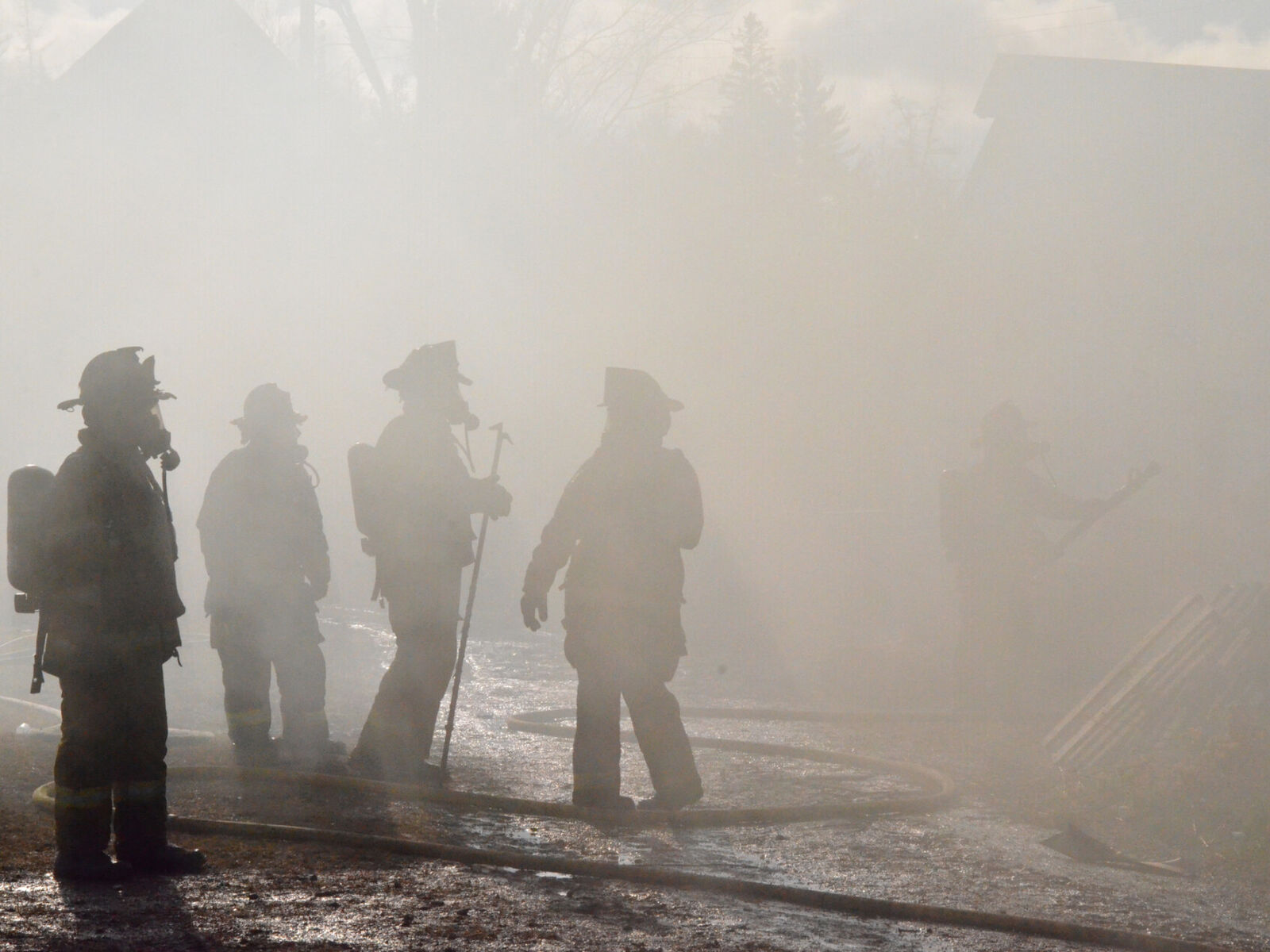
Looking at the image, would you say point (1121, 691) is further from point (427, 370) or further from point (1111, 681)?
point (427, 370)

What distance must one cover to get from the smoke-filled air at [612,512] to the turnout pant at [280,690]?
0.09ft

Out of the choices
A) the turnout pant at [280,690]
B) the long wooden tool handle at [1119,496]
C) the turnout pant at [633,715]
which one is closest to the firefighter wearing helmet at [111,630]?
the turnout pant at [633,715]

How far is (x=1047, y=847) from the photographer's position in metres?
6.42

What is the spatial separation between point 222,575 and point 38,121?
27.3 m

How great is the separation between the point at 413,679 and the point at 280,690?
1021 millimetres

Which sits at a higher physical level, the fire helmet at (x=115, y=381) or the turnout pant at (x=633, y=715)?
the fire helmet at (x=115, y=381)

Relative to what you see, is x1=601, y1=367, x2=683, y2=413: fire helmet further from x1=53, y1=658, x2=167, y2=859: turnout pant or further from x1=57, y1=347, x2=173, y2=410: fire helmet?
x1=53, y1=658, x2=167, y2=859: turnout pant

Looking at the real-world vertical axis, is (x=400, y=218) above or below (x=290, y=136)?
below

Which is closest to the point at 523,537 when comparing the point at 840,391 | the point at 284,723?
the point at 840,391

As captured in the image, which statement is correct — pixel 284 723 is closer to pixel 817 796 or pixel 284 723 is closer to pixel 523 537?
pixel 817 796

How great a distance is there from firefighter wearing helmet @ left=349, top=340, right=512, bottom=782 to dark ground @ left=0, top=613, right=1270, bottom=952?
1.49ft

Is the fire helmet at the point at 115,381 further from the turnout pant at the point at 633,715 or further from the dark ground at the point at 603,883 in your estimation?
the turnout pant at the point at 633,715

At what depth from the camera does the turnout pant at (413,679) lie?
7418 mm

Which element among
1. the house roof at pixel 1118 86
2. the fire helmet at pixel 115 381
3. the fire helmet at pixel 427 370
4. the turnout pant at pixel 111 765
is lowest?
the turnout pant at pixel 111 765
